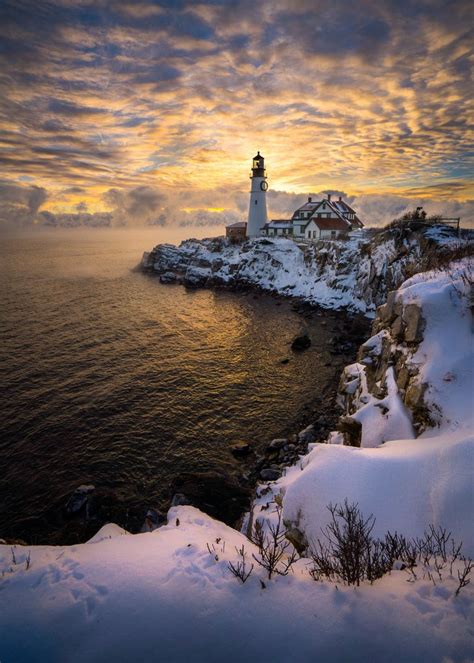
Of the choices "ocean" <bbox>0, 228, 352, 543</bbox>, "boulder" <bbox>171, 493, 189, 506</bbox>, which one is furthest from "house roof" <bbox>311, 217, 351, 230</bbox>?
"boulder" <bbox>171, 493, 189, 506</bbox>

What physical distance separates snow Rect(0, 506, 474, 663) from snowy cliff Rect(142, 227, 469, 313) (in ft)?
88.2

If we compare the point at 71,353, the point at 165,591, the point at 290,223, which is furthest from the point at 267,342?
the point at 290,223

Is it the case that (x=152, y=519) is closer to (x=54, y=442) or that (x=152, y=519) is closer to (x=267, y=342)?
(x=54, y=442)

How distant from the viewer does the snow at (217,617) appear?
5133 millimetres

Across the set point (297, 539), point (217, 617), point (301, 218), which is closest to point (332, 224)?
point (301, 218)

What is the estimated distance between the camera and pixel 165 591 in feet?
21.6

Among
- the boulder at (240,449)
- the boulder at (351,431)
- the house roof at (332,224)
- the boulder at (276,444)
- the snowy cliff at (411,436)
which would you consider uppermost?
the house roof at (332,224)

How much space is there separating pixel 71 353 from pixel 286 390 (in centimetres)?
2237

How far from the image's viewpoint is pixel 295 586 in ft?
20.8

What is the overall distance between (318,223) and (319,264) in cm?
1916

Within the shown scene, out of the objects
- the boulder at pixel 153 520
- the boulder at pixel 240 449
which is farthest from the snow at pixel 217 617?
the boulder at pixel 240 449

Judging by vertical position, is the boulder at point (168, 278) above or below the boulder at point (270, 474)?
above

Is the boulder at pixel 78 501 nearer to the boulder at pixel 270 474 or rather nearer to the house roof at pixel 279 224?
the boulder at pixel 270 474

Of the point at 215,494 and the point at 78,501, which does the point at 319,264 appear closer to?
the point at 215,494
